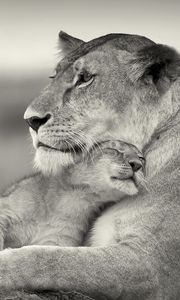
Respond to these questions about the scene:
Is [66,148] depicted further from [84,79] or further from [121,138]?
[84,79]

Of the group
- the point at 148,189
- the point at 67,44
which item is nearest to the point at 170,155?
the point at 148,189

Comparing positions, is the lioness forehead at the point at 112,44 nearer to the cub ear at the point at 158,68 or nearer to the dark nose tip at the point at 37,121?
the cub ear at the point at 158,68

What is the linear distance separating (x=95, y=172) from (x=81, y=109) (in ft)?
1.22

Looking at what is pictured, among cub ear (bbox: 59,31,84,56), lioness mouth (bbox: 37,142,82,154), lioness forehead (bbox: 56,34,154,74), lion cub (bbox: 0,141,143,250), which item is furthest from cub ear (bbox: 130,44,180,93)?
cub ear (bbox: 59,31,84,56)

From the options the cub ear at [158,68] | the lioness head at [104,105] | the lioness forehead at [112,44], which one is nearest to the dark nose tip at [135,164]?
the lioness head at [104,105]

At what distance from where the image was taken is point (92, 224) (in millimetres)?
6695

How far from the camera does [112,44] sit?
6969 millimetres

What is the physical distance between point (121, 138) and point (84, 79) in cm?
43

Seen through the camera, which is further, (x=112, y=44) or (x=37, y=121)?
(x=112, y=44)

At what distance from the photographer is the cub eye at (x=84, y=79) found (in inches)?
269

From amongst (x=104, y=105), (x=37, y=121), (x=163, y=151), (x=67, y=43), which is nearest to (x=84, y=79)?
(x=104, y=105)

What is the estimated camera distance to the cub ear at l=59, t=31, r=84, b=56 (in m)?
7.59

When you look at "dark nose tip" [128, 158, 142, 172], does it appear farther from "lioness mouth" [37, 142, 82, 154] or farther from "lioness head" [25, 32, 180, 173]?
"lioness mouth" [37, 142, 82, 154]

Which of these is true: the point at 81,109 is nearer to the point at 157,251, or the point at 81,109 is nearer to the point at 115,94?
the point at 115,94
